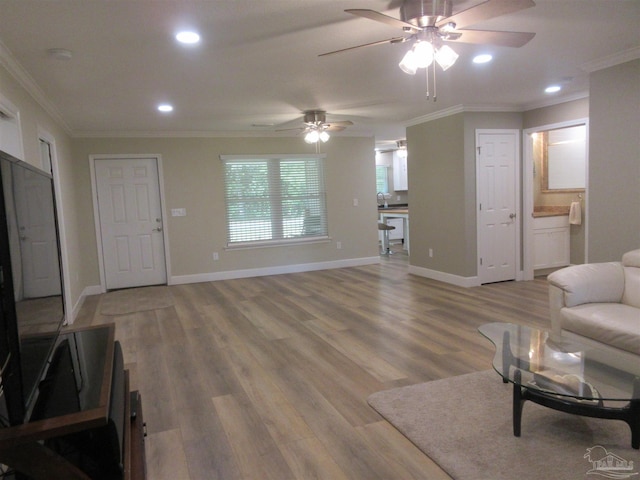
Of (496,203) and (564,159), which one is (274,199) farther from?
(564,159)

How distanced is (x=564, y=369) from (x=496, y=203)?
3906 millimetres

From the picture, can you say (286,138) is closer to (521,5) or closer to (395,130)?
(395,130)

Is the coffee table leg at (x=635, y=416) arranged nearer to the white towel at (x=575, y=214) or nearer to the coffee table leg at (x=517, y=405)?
the coffee table leg at (x=517, y=405)

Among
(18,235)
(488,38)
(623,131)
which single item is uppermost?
(488,38)

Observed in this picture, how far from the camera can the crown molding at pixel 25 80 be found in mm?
2946

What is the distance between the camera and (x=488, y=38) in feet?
8.16

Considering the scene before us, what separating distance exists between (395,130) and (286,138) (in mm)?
1935

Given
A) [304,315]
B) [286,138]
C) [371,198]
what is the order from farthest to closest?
[371,198] < [286,138] < [304,315]

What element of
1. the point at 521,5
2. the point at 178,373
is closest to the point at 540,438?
the point at 521,5

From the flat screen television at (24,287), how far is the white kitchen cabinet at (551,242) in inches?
240

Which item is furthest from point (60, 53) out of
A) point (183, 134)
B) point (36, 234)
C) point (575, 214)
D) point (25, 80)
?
point (575, 214)

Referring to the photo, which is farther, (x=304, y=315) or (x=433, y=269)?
(x=433, y=269)

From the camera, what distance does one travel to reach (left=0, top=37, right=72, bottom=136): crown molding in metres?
2.95

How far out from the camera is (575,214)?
6367mm
